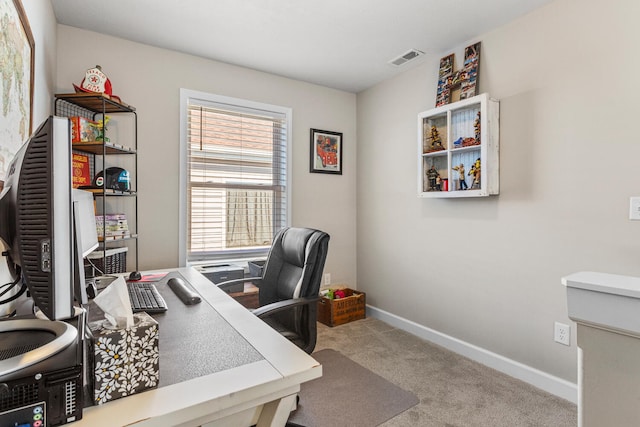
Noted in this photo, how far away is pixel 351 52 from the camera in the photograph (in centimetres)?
277

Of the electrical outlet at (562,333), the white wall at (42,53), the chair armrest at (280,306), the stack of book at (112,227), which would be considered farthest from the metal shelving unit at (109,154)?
the electrical outlet at (562,333)

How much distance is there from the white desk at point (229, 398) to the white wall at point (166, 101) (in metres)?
1.98

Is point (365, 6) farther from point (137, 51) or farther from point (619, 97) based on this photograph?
point (137, 51)

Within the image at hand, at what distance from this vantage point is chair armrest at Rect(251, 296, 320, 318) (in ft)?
5.27

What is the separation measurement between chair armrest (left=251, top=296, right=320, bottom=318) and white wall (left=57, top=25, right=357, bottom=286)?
1447 mm

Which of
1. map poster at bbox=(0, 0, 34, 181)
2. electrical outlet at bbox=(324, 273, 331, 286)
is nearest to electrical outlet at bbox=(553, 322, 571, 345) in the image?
electrical outlet at bbox=(324, 273, 331, 286)

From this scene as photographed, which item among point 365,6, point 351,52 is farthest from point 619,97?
point 351,52

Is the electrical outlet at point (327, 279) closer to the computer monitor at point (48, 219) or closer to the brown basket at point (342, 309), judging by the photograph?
the brown basket at point (342, 309)

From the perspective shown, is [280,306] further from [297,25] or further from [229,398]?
[297,25]

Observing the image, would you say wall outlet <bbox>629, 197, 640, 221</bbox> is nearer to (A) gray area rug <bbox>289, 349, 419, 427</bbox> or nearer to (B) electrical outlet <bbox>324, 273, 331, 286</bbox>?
(A) gray area rug <bbox>289, 349, 419, 427</bbox>

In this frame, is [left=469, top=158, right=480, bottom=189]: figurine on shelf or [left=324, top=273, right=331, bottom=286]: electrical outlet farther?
[left=324, top=273, right=331, bottom=286]: electrical outlet

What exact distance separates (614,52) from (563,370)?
6.16ft

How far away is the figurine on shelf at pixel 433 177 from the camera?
8.98 ft

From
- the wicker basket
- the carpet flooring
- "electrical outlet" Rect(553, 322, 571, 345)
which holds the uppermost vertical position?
the wicker basket
